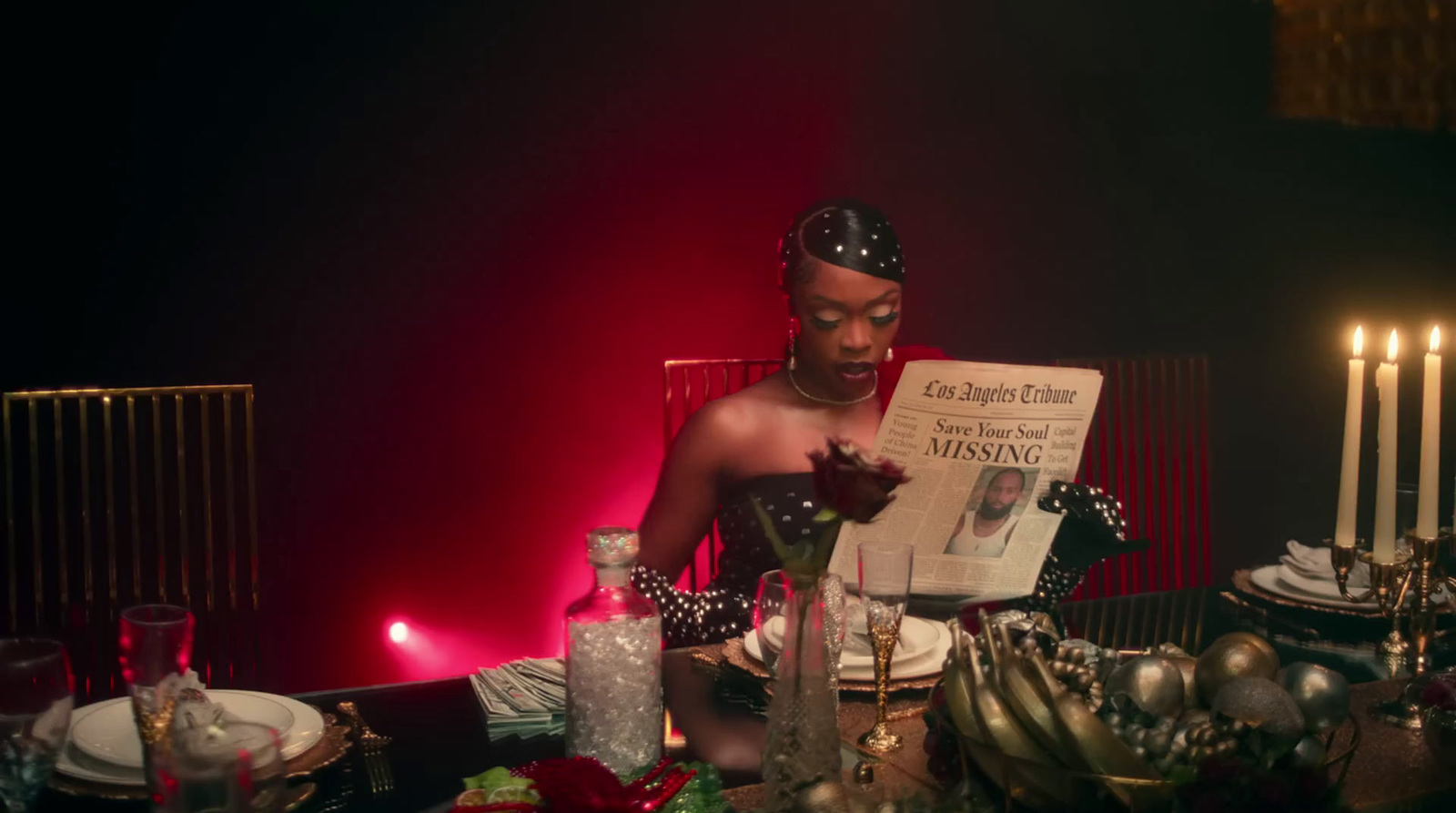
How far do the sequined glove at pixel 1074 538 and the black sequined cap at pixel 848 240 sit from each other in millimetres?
511

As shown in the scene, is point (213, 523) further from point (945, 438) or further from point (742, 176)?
point (945, 438)

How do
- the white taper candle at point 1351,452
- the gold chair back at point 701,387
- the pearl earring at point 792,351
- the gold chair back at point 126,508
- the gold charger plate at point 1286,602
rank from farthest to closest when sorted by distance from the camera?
1. the gold chair back at point 126,508
2. the gold chair back at point 701,387
3. the pearl earring at point 792,351
4. the gold charger plate at point 1286,602
5. the white taper candle at point 1351,452

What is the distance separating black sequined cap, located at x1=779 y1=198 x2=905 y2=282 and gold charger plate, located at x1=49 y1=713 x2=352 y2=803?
1.06m

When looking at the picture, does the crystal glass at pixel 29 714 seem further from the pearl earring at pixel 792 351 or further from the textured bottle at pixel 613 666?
the pearl earring at pixel 792 351

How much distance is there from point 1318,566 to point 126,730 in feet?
4.86

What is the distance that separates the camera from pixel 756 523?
1.99 meters

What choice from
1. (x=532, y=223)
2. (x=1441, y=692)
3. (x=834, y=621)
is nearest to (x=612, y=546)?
(x=834, y=621)

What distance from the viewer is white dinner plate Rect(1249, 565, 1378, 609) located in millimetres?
1653

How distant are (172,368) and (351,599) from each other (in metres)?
0.68

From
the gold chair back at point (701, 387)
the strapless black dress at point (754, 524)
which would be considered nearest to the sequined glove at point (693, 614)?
the strapless black dress at point (754, 524)

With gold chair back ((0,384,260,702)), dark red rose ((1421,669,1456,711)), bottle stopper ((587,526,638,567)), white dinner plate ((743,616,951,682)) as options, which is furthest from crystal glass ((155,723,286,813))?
gold chair back ((0,384,260,702))

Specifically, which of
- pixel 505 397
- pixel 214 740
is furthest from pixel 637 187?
pixel 214 740

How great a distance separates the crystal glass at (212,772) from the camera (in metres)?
0.74

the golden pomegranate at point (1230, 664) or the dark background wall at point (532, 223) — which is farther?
the dark background wall at point (532, 223)
